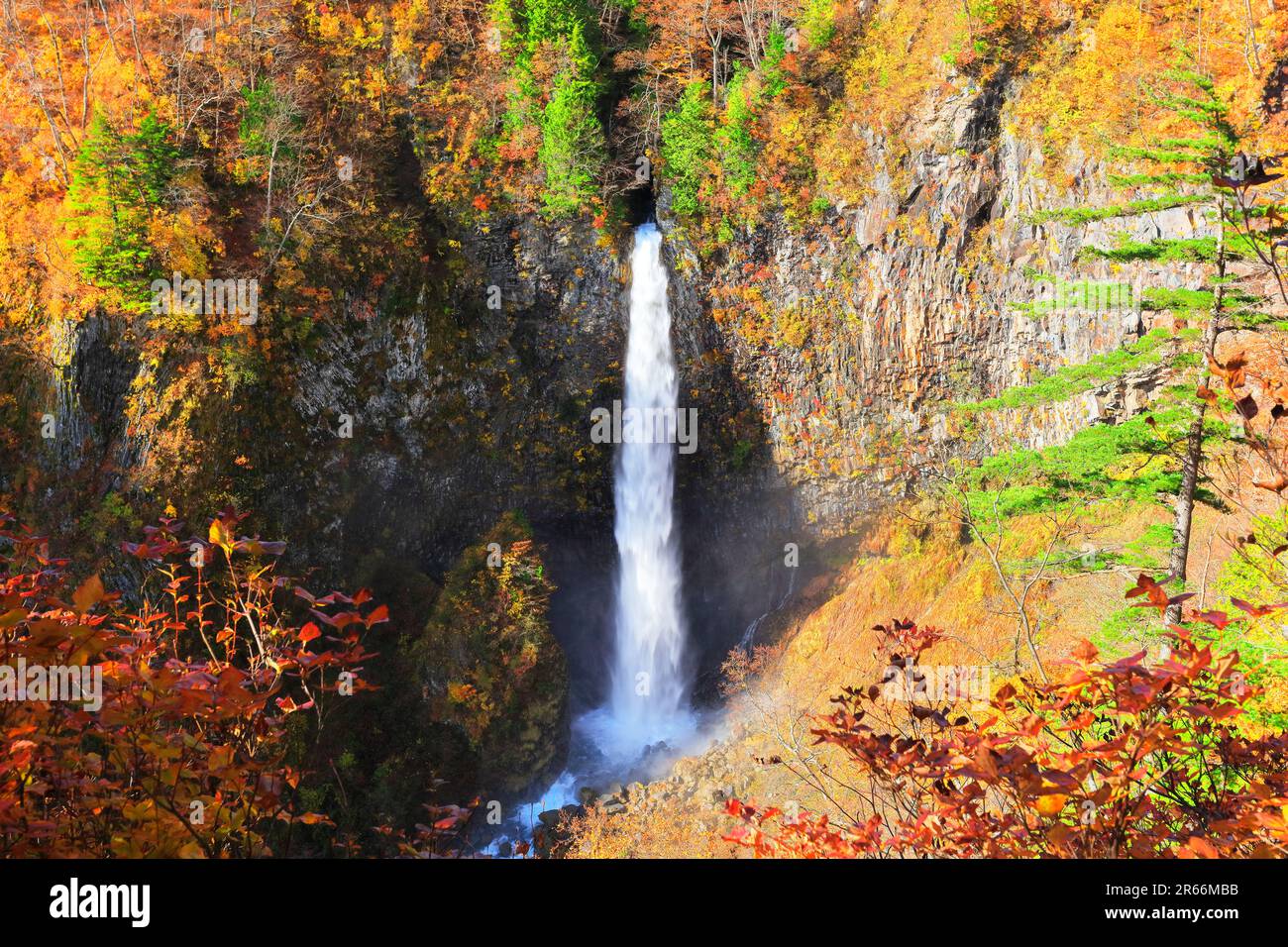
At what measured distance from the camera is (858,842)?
10.6ft

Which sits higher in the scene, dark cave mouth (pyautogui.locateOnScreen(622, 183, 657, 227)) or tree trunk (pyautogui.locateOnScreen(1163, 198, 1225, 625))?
dark cave mouth (pyautogui.locateOnScreen(622, 183, 657, 227))

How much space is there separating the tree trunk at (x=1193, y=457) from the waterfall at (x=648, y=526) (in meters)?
14.7

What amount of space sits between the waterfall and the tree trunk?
1472 cm

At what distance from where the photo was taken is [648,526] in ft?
74.4

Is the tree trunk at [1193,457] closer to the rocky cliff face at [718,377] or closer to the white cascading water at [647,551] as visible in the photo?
the rocky cliff face at [718,377]

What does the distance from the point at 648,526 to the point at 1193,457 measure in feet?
51.3

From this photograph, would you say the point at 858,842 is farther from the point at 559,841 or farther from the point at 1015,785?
the point at 559,841

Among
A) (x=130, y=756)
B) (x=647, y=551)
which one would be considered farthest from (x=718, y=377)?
(x=130, y=756)

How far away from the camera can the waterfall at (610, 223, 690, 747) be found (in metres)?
21.8

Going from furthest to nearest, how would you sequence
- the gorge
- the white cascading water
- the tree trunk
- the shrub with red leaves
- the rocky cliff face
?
the white cascading water, the rocky cliff face, the gorge, the tree trunk, the shrub with red leaves

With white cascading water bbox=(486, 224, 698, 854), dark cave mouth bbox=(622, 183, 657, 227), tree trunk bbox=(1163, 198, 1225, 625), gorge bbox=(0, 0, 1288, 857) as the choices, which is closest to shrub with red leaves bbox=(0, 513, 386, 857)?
tree trunk bbox=(1163, 198, 1225, 625)

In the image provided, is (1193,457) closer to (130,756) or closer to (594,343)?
(130,756)

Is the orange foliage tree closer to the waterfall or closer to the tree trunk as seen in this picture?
the tree trunk

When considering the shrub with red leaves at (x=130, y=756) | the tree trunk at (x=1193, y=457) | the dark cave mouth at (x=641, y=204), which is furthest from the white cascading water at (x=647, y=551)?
the shrub with red leaves at (x=130, y=756)
